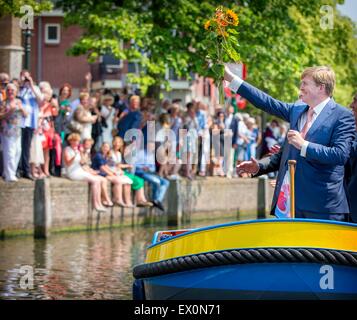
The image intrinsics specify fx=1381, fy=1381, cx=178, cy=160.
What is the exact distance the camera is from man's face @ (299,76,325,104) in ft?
35.7

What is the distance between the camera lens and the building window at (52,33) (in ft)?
180

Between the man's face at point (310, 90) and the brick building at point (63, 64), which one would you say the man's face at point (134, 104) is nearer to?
the man's face at point (310, 90)

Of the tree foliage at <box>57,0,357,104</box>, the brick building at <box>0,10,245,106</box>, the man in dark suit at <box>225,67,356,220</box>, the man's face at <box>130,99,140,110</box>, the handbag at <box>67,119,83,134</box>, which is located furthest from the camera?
the brick building at <box>0,10,245,106</box>

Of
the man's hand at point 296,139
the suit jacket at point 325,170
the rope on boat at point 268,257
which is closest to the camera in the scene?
the rope on boat at point 268,257

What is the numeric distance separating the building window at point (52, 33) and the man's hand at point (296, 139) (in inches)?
1761

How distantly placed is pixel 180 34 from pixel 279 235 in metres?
19.6

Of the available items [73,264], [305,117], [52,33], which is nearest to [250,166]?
[305,117]

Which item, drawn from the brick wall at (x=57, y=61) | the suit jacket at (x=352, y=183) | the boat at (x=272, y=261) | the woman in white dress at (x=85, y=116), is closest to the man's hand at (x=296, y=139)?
the boat at (x=272, y=261)

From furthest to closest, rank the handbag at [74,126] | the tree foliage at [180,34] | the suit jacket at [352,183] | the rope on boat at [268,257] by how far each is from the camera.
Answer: the tree foliage at [180,34]
the handbag at [74,126]
the suit jacket at [352,183]
the rope on boat at [268,257]

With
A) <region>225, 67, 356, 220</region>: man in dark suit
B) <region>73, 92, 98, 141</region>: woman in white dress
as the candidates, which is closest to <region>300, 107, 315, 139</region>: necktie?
<region>225, 67, 356, 220</region>: man in dark suit

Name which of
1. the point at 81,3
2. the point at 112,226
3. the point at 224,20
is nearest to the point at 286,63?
the point at 81,3

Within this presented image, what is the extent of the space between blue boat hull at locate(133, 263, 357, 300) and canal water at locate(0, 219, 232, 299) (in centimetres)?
376

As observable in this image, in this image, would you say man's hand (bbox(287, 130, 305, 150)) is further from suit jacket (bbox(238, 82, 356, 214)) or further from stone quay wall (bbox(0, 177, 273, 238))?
stone quay wall (bbox(0, 177, 273, 238))
